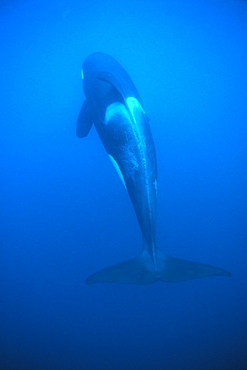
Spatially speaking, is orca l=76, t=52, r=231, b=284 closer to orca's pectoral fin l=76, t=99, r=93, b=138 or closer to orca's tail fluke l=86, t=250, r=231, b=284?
orca's tail fluke l=86, t=250, r=231, b=284

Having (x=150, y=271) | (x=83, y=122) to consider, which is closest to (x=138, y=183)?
(x=150, y=271)

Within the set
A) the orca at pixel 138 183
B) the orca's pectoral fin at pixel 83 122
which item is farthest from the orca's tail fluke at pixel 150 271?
the orca's pectoral fin at pixel 83 122

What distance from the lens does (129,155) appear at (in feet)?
11.3

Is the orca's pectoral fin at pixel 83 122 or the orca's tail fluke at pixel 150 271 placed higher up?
the orca's pectoral fin at pixel 83 122

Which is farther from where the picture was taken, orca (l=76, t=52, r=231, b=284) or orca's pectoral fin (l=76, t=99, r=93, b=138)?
orca's pectoral fin (l=76, t=99, r=93, b=138)

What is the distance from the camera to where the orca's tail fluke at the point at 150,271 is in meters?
3.26

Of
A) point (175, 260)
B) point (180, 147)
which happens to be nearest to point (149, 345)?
point (175, 260)

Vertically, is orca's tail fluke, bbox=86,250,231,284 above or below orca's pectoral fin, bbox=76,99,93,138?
below

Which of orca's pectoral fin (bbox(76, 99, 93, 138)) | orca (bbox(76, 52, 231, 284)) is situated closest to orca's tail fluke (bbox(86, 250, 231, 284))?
orca (bbox(76, 52, 231, 284))

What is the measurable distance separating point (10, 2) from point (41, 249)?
31.7 ft

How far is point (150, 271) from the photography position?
341 cm

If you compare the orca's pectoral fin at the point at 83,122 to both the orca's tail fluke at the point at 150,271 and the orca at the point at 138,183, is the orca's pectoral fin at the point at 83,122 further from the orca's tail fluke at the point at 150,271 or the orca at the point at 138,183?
the orca's tail fluke at the point at 150,271

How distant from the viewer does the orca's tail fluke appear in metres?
3.26

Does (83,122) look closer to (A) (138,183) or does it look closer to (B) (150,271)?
(A) (138,183)
